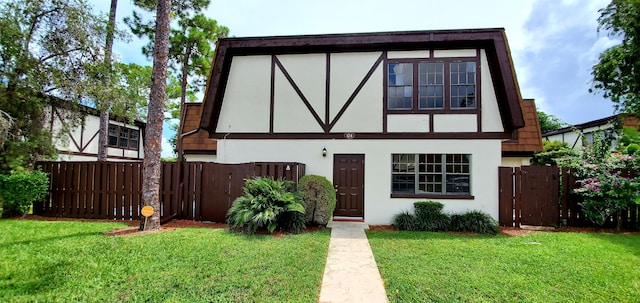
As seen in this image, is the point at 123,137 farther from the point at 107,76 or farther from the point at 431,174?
the point at 431,174

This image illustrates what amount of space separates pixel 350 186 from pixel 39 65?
988 cm

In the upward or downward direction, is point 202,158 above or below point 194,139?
below

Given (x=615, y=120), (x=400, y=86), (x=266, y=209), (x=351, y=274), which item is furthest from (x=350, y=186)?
(x=615, y=120)

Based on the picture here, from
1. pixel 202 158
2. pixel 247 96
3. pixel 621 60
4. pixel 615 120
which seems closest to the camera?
pixel 247 96

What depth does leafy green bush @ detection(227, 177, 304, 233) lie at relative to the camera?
6.25m

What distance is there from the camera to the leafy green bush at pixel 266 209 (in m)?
6.25

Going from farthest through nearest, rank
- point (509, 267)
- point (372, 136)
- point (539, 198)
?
point (372, 136)
point (539, 198)
point (509, 267)

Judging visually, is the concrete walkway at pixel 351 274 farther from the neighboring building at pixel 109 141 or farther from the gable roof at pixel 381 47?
the neighboring building at pixel 109 141

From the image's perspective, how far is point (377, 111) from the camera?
825 cm

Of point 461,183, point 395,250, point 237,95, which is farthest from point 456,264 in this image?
point 237,95

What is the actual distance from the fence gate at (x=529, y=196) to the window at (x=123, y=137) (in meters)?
21.5

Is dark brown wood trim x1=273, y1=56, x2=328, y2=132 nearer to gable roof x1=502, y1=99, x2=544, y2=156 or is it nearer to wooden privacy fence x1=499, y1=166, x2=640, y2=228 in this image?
wooden privacy fence x1=499, y1=166, x2=640, y2=228

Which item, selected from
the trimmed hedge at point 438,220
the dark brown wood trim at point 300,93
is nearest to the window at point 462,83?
the trimmed hedge at point 438,220

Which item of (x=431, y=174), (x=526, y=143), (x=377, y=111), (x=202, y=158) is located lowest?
(x=431, y=174)
